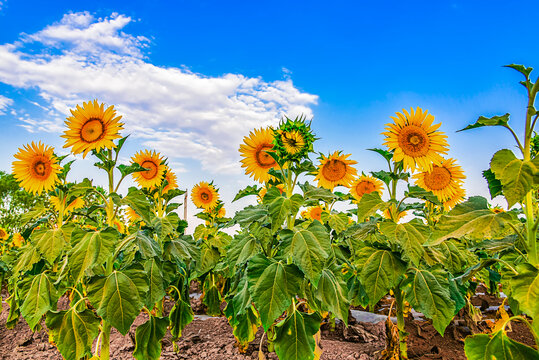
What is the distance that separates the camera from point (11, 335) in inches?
187

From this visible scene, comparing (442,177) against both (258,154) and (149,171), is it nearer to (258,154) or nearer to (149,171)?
(258,154)

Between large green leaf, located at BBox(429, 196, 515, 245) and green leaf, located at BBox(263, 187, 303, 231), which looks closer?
large green leaf, located at BBox(429, 196, 515, 245)

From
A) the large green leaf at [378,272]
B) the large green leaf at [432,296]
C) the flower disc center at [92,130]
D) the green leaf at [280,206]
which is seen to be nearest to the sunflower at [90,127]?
the flower disc center at [92,130]

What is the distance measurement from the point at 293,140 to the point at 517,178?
1337 millimetres

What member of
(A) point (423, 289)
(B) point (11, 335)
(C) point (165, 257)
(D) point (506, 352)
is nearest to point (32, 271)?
(C) point (165, 257)

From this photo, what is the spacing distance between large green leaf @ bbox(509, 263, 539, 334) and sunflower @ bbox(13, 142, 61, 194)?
3313 millimetres

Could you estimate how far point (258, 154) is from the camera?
2.96 m


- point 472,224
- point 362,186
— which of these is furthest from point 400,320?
point 362,186

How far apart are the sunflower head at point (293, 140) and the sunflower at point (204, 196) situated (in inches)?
122

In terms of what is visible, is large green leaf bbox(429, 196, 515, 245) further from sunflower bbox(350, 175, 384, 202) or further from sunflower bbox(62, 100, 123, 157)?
sunflower bbox(350, 175, 384, 202)

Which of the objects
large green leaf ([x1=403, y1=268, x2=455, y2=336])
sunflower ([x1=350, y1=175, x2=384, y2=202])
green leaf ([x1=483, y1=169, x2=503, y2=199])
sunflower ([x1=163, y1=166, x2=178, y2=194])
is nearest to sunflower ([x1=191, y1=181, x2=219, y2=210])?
sunflower ([x1=163, y1=166, x2=178, y2=194])

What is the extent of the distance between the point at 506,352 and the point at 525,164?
928mm

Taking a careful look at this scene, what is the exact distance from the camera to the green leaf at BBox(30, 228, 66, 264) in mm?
2799

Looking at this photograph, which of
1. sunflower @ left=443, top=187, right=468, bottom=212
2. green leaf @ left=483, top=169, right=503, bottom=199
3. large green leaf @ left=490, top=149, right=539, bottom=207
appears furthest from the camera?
sunflower @ left=443, top=187, right=468, bottom=212
